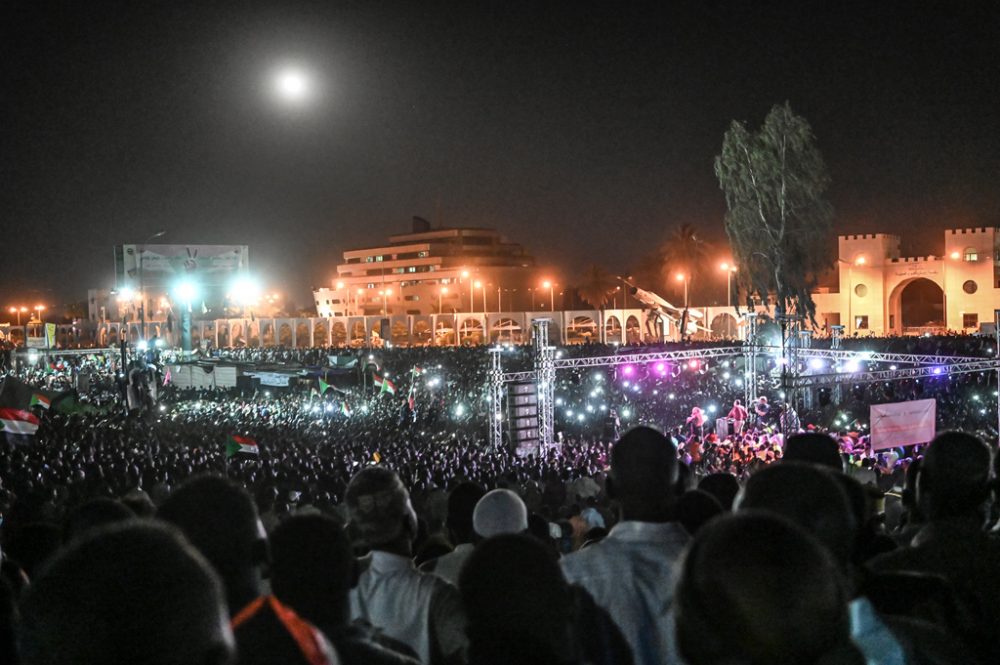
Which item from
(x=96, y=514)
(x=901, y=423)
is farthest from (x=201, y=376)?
(x=96, y=514)

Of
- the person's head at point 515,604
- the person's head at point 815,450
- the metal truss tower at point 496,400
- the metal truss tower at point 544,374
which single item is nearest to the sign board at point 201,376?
the metal truss tower at point 496,400

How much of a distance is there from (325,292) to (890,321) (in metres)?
55.4

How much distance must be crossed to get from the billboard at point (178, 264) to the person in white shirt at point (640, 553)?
6389cm

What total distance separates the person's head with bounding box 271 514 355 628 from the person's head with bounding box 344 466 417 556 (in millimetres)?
683

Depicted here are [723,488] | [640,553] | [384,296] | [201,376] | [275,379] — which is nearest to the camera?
[640,553]

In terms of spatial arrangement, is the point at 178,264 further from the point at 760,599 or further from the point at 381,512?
the point at 760,599

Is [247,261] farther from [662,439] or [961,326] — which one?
[662,439]

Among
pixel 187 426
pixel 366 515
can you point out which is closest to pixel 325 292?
pixel 187 426

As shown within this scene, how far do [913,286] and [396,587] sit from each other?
5758 centimetres

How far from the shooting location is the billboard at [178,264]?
203 feet

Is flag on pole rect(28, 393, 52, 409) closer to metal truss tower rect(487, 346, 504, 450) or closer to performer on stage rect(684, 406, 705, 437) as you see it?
metal truss tower rect(487, 346, 504, 450)

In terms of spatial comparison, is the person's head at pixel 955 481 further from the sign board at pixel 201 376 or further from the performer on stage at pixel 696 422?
the sign board at pixel 201 376

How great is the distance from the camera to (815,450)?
4.30m

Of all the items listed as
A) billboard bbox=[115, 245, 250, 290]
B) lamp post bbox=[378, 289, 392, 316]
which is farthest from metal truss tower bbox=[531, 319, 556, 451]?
lamp post bbox=[378, 289, 392, 316]
